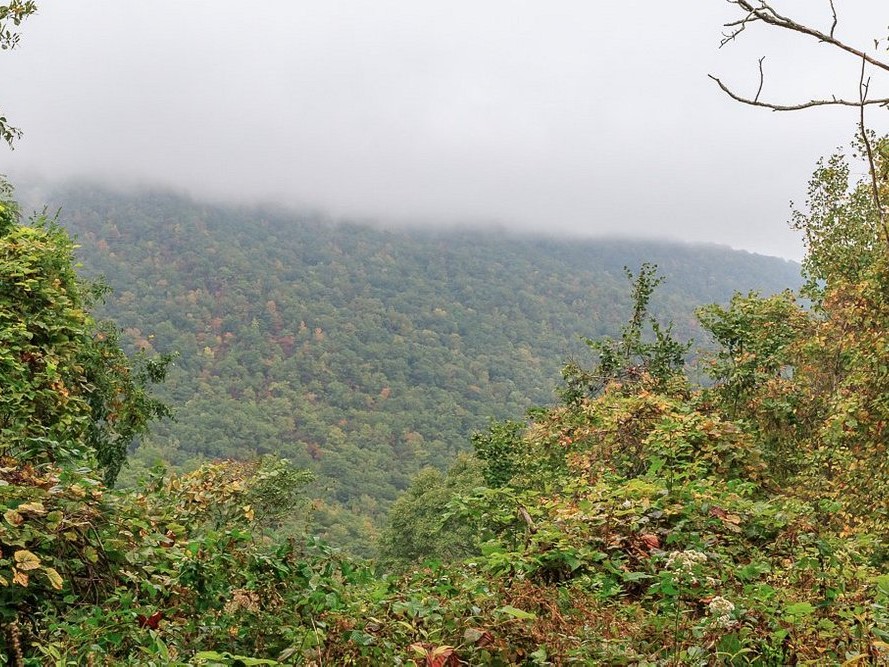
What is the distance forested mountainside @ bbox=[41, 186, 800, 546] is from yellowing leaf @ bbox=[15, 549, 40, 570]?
180ft

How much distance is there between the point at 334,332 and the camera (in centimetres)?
13400

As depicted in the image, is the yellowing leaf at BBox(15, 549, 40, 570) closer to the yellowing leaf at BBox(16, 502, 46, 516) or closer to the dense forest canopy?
the dense forest canopy

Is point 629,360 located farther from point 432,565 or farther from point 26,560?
point 26,560

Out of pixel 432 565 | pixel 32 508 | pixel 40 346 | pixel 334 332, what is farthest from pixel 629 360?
pixel 334 332

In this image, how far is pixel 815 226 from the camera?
59.6ft

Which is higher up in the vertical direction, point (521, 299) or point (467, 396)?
point (521, 299)

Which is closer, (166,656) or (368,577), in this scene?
(166,656)

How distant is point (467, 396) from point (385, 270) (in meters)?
69.1

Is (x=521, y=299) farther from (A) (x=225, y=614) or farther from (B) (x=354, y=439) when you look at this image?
(A) (x=225, y=614)

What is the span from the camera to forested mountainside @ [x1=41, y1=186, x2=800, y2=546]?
89812 mm

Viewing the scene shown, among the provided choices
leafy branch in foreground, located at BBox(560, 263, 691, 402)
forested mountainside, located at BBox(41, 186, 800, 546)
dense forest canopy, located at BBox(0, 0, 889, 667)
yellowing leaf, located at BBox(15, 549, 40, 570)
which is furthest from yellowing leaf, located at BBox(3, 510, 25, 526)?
forested mountainside, located at BBox(41, 186, 800, 546)

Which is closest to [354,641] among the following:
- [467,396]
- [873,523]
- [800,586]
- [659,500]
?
[800,586]

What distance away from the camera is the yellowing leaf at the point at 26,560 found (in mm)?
2705

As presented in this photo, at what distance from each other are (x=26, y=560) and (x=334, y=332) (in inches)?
5226
